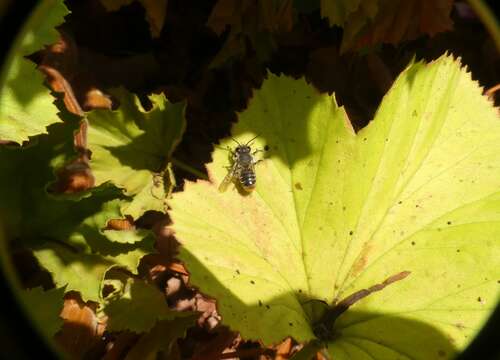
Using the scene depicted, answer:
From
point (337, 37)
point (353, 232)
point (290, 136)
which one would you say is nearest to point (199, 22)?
point (337, 37)

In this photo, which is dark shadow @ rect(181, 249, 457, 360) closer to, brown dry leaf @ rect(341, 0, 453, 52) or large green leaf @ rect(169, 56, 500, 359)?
large green leaf @ rect(169, 56, 500, 359)

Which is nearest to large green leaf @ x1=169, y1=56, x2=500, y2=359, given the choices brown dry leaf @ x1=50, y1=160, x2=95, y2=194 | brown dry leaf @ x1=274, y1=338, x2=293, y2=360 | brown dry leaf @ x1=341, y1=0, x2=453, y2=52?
brown dry leaf @ x1=274, y1=338, x2=293, y2=360

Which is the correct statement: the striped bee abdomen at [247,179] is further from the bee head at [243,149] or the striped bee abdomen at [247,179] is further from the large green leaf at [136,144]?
the large green leaf at [136,144]

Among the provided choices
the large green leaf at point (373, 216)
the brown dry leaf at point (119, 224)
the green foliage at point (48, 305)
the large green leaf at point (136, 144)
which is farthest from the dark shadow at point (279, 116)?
the green foliage at point (48, 305)

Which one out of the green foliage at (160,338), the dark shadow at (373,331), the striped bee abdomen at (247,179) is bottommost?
the dark shadow at (373,331)

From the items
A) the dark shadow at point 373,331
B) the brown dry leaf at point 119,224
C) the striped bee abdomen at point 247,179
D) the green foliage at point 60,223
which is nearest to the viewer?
the dark shadow at point 373,331

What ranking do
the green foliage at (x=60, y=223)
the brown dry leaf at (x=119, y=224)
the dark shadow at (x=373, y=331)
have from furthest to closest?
the brown dry leaf at (x=119, y=224)
the green foliage at (x=60, y=223)
the dark shadow at (x=373, y=331)
